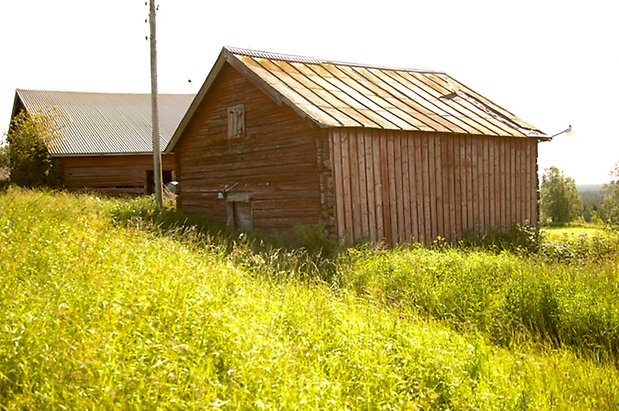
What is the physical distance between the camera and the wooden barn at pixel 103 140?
24.8m

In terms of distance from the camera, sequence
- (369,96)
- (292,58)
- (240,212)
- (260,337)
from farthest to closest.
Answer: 1. (292,58)
2. (240,212)
3. (369,96)
4. (260,337)

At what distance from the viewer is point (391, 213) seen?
12648mm

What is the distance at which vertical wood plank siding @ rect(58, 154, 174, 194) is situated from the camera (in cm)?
2472

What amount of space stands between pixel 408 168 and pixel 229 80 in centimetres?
546

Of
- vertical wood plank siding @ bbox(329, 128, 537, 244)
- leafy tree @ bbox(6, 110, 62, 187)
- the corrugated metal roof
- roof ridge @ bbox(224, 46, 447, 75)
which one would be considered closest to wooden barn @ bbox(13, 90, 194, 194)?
the corrugated metal roof

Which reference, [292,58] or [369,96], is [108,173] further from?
[369,96]

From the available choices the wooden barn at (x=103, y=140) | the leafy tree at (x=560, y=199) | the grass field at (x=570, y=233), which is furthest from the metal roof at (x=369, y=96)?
the leafy tree at (x=560, y=199)

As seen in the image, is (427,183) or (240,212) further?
(240,212)

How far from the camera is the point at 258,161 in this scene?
1374cm

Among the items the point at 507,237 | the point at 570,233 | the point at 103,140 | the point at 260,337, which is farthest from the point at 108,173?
the point at 260,337

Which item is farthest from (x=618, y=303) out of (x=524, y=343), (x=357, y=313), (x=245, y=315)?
(x=245, y=315)

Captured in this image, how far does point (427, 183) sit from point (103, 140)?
59.1 ft

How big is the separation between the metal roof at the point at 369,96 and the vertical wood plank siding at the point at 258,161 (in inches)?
19.9

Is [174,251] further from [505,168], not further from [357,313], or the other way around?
[505,168]
